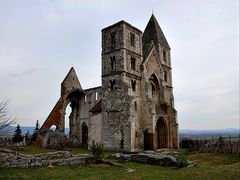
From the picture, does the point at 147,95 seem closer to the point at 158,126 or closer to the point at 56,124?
the point at 158,126

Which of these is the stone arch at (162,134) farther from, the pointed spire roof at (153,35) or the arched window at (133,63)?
the pointed spire roof at (153,35)

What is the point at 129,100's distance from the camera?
3534 cm

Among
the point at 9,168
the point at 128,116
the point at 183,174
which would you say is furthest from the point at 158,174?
the point at 128,116

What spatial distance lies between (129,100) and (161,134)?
376 inches

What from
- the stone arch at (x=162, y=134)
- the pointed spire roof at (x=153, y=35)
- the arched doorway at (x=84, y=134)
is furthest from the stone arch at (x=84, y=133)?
the pointed spire roof at (x=153, y=35)

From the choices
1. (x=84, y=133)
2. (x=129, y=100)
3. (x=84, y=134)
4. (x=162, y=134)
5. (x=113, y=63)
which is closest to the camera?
(x=129, y=100)

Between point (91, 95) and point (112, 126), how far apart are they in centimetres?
1277

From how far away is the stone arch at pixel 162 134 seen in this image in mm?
41062

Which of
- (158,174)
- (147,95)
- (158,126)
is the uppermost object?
(147,95)

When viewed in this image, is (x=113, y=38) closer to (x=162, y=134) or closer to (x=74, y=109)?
(x=162, y=134)

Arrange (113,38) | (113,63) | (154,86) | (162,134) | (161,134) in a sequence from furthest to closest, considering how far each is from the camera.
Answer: (154,86) → (161,134) → (162,134) → (113,38) → (113,63)

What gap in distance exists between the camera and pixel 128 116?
35094 mm

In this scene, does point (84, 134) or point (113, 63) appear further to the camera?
point (84, 134)

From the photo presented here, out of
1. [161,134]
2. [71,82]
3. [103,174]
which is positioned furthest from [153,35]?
[103,174]
